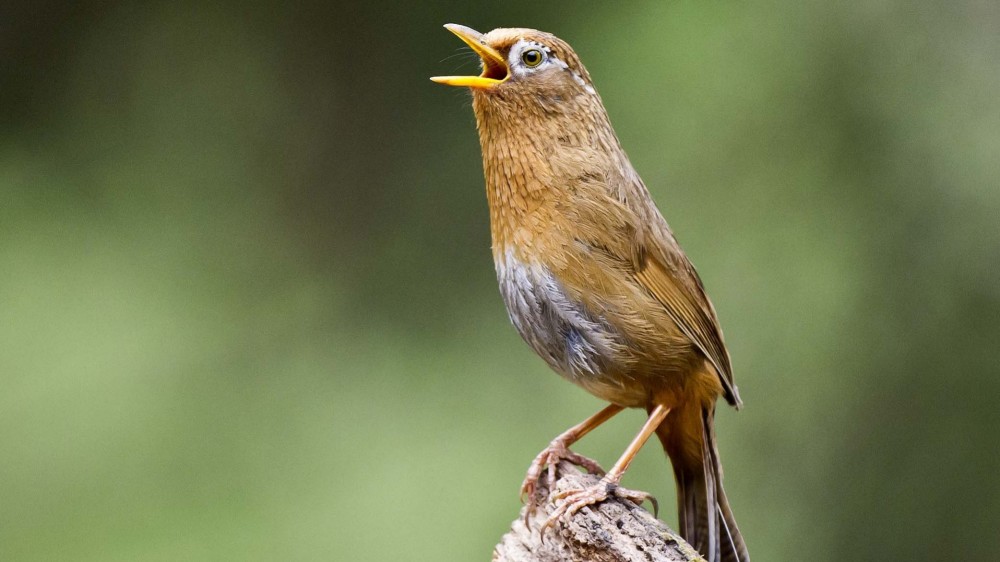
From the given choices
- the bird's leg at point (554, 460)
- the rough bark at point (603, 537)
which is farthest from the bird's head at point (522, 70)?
the rough bark at point (603, 537)

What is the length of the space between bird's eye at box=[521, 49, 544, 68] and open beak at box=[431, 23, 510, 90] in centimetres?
7

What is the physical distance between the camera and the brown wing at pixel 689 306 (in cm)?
343

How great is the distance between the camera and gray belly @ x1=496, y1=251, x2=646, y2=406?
10.8ft

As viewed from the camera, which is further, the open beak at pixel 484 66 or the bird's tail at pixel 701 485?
the bird's tail at pixel 701 485

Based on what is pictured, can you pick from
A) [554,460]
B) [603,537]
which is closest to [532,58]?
[554,460]

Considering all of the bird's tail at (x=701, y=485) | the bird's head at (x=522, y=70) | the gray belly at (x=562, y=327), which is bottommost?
the bird's tail at (x=701, y=485)

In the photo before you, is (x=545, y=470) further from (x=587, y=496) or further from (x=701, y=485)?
(x=701, y=485)

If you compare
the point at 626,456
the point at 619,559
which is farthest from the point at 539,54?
the point at 619,559

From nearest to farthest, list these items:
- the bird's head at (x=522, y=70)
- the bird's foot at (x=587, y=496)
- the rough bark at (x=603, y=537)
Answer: the rough bark at (x=603, y=537), the bird's foot at (x=587, y=496), the bird's head at (x=522, y=70)

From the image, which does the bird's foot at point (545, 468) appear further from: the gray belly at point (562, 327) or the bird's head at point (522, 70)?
the bird's head at point (522, 70)

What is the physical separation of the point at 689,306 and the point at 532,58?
37.4 inches

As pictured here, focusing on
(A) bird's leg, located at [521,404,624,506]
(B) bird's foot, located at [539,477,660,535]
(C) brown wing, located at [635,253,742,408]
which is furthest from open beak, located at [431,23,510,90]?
(B) bird's foot, located at [539,477,660,535]

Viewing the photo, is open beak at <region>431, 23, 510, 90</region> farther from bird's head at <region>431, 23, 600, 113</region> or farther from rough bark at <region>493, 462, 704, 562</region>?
rough bark at <region>493, 462, 704, 562</region>

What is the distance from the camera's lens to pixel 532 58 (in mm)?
3453
